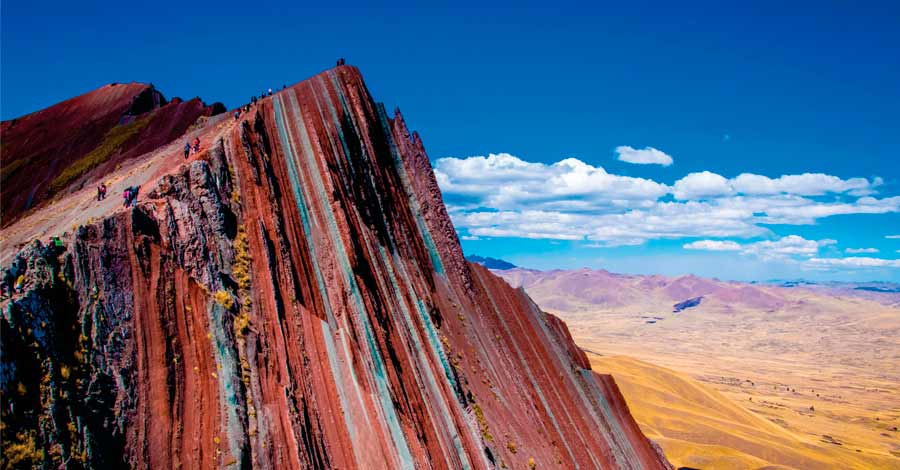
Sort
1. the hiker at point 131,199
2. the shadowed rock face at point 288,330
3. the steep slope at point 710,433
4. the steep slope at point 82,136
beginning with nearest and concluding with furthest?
the shadowed rock face at point 288,330 < the hiker at point 131,199 < the steep slope at point 82,136 < the steep slope at point 710,433

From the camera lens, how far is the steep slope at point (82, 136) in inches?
1377

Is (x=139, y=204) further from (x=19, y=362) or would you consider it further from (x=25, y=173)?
(x=25, y=173)

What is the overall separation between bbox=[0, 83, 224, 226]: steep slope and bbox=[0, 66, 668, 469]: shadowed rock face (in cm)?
1319

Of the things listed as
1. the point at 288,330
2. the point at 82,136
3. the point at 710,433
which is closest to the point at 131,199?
the point at 288,330

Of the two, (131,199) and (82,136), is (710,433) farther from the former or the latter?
(131,199)

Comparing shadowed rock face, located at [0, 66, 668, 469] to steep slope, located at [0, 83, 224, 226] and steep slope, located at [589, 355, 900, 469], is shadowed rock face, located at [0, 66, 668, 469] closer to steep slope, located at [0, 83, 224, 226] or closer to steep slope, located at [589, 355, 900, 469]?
steep slope, located at [0, 83, 224, 226]

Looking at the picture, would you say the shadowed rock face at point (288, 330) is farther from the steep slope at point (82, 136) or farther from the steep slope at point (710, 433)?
the steep slope at point (710, 433)

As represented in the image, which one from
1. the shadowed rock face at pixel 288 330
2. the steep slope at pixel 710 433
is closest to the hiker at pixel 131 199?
the shadowed rock face at pixel 288 330

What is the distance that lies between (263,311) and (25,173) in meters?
31.4

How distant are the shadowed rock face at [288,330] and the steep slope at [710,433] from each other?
55467 mm

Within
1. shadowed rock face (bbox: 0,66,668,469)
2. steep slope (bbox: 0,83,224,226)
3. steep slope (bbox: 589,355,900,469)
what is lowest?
steep slope (bbox: 589,355,900,469)

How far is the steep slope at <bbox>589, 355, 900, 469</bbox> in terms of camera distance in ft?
266

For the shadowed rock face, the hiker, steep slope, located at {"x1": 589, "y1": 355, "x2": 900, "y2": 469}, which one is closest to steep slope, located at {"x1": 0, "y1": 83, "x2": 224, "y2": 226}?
the shadowed rock face

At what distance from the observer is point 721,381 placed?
19375 centimetres
